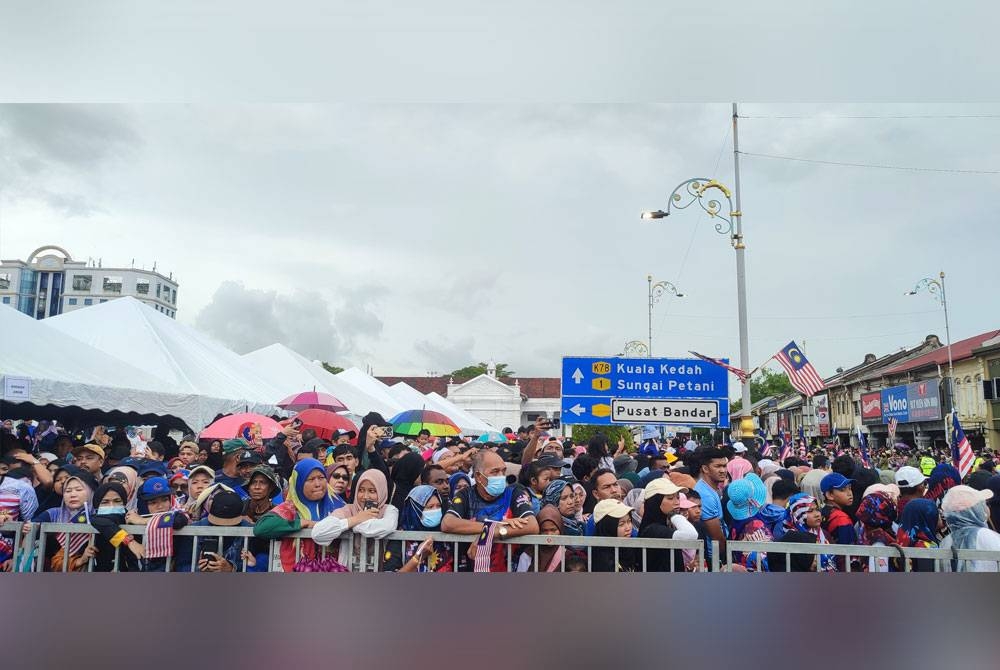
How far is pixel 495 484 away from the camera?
160 inches

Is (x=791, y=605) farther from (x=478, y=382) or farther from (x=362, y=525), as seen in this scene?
(x=478, y=382)

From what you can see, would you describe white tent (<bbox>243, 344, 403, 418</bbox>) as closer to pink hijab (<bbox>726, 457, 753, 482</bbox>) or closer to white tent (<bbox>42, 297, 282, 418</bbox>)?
white tent (<bbox>42, 297, 282, 418</bbox>)

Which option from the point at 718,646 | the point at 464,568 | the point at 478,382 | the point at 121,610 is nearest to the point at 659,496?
the point at 718,646

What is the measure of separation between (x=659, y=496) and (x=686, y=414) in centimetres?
414

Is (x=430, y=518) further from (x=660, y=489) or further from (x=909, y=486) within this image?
(x=909, y=486)

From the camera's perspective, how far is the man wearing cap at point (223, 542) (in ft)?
12.2

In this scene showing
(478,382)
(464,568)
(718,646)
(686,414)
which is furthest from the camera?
(478,382)

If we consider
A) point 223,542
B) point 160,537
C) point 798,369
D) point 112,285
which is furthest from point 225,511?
point 112,285

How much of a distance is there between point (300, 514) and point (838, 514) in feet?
11.1

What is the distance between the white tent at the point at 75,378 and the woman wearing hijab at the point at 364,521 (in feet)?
15.2

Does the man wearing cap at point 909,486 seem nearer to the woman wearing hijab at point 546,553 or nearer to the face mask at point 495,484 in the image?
the woman wearing hijab at point 546,553

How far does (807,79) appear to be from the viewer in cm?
392

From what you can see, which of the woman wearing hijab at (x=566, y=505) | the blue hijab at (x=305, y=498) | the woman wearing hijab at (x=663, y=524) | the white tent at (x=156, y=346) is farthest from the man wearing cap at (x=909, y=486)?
the white tent at (x=156, y=346)

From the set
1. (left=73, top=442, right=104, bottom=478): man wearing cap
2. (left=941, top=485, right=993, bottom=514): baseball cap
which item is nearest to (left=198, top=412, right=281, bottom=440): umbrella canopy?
(left=73, top=442, right=104, bottom=478): man wearing cap
